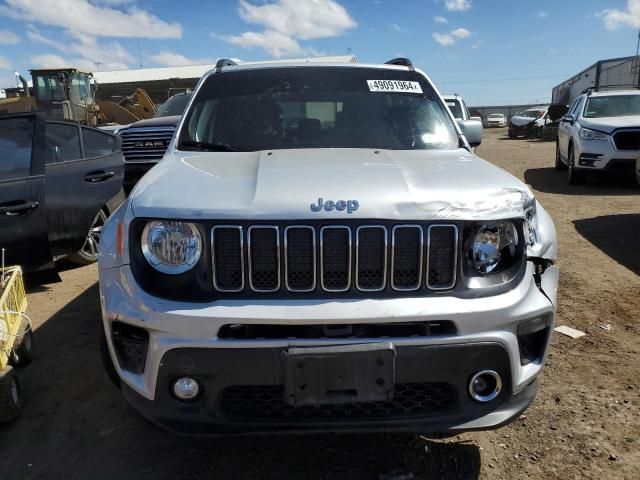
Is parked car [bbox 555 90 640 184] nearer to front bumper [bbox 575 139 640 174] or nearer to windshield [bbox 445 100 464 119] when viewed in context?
front bumper [bbox 575 139 640 174]

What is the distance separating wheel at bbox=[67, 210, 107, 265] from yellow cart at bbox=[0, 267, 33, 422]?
5.40 feet

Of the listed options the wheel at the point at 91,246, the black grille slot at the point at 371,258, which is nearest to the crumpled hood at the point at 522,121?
the wheel at the point at 91,246

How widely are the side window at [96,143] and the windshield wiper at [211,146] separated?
2872 millimetres

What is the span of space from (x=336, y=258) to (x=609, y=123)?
9458 mm

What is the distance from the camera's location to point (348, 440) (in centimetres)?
281

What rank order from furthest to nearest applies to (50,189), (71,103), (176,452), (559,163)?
(71,103)
(559,163)
(50,189)
(176,452)

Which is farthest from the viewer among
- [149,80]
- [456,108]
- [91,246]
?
[149,80]

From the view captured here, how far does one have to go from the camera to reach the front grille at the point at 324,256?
85.1 inches

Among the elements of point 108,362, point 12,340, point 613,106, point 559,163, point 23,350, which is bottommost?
point 23,350

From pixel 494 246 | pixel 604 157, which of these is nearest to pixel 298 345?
pixel 494 246

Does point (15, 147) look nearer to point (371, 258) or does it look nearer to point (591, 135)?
point (371, 258)

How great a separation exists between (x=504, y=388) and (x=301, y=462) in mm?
1068

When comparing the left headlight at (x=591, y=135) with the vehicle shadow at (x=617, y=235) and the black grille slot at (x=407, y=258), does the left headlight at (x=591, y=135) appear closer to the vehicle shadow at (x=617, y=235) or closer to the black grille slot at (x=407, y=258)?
the vehicle shadow at (x=617, y=235)

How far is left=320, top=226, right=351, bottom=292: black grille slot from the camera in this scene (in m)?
2.17
